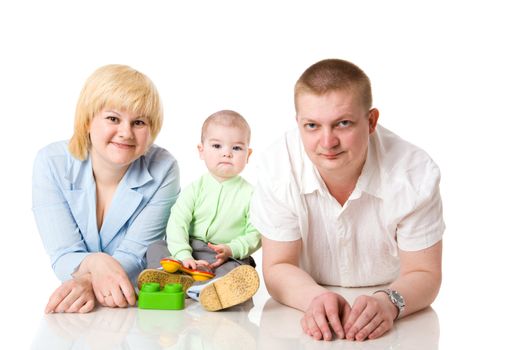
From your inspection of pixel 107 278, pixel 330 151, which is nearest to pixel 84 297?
pixel 107 278

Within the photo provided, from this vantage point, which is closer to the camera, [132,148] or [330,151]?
[330,151]

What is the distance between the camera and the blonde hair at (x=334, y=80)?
3.30 meters

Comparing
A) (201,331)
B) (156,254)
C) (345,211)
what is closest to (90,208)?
(156,254)

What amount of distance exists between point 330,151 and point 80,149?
138 centimetres

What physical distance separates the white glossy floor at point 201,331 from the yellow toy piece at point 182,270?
15 cm

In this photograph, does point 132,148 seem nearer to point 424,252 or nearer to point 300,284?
point 300,284

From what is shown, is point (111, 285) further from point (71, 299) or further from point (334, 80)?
point (334, 80)

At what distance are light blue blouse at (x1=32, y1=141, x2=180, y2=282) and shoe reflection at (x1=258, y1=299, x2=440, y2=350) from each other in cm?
81

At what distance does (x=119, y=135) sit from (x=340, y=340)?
1438 millimetres

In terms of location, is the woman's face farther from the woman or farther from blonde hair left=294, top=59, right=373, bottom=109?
blonde hair left=294, top=59, right=373, bottom=109

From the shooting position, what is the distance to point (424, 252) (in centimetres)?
355

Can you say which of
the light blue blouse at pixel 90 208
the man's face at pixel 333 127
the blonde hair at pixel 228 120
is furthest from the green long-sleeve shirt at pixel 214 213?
the man's face at pixel 333 127

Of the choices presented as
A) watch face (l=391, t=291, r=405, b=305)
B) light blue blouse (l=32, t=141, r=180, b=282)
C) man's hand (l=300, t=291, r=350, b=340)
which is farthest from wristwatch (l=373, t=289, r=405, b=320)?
light blue blouse (l=32, t=141, r=180, b=282)

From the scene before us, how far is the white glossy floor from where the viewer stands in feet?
10.4
